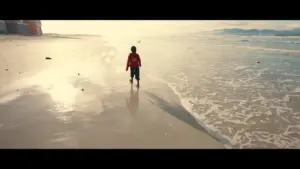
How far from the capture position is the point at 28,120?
623 cm

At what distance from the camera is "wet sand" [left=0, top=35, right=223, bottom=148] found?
524cm

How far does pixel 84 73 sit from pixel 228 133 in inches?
337

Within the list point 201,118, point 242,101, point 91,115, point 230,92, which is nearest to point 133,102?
point 91,115

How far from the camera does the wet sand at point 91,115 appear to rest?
17.2 feet

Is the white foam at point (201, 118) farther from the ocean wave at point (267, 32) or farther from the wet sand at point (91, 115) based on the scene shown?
the ocean wave at point (267, 32)

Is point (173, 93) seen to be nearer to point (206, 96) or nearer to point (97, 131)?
point (206, 96)

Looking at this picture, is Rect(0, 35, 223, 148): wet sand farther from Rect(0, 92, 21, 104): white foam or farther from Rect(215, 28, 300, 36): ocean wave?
Rect(215, 28, 300, 36): ocean wave

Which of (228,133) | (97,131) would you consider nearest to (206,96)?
(228,133)

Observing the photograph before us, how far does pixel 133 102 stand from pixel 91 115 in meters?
1.75

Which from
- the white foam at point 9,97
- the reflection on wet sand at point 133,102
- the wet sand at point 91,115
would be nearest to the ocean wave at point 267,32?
the wet sand at point 91,115

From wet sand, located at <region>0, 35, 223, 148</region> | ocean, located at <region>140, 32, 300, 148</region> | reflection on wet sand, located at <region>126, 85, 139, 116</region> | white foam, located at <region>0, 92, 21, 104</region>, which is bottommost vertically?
ocean, located at <region>140, 32, 300, 148</region>

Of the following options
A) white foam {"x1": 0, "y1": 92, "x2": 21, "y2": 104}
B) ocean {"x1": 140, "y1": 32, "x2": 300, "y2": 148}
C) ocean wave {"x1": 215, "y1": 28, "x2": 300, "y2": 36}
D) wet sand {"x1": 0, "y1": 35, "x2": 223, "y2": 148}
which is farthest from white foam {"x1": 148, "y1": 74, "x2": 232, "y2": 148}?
ocean wave {"x1": 215, "y1": 28, "x2": 300, "y2": 36}
